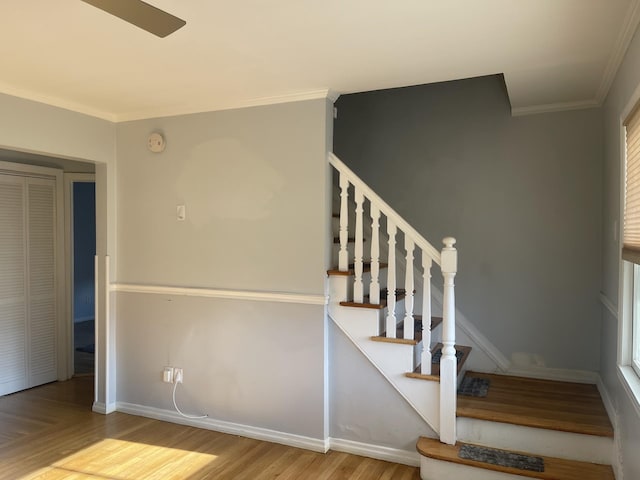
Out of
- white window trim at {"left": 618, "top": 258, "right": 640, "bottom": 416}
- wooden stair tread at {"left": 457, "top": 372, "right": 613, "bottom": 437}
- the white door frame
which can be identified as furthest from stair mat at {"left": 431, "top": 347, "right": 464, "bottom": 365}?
the white door frame

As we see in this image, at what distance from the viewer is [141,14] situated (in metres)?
1.60

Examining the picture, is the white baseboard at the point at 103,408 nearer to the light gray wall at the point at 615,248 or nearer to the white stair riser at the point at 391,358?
the white stair riser at the point at 391,358

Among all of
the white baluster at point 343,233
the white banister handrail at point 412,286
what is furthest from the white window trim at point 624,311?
the white baluster at point 343,233

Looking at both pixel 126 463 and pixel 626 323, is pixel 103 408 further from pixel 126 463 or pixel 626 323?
pixel 626 323

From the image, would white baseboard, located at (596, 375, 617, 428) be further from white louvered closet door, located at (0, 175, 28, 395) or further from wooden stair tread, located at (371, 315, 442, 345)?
white louvered closet door, located at (0, 175, 28, 395)

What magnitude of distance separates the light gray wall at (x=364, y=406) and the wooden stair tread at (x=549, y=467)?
0.57 ft

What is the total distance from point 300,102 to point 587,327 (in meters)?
2.62

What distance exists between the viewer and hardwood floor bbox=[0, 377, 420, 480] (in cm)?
284

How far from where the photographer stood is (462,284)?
3.91 m

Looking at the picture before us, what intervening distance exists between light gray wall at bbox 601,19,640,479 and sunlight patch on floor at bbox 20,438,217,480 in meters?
2.29

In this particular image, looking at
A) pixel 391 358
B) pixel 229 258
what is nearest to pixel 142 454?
pixel 229 258

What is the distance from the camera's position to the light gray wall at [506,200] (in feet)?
11.6

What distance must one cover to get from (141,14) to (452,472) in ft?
8.72

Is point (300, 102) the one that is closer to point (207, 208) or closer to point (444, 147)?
point (207, 208)
